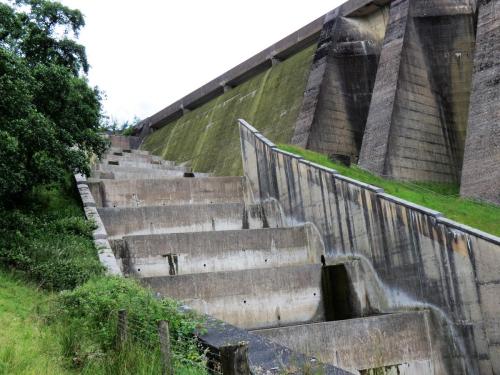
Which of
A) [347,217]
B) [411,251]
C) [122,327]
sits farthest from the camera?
[347,217]

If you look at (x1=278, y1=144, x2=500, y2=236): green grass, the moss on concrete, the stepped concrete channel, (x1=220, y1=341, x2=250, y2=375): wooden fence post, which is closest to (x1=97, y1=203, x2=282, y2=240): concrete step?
the stepped concrete channel

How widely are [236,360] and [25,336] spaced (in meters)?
2.44

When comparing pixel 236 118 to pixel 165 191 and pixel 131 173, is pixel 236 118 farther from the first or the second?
pixel 165 191

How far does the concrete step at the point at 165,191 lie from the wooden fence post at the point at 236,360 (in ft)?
32.5

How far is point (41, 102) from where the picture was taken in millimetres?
10070

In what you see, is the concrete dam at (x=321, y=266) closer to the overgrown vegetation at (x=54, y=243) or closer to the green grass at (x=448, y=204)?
the overgrown vegetation at (x=54, y=243)

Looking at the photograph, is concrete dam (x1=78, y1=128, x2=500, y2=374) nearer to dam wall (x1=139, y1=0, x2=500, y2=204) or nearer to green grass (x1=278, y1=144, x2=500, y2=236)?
green grass (x1=278, y1=144, x2=500, y2=236)

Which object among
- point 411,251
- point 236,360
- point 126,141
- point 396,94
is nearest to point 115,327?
point 236,360

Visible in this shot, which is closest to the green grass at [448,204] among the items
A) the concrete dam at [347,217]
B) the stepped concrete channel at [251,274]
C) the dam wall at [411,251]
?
the concrete dam at [347,217]

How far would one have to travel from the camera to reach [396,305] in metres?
8.88

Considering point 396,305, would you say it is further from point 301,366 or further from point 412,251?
point 301,366

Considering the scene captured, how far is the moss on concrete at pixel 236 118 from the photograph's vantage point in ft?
66.1

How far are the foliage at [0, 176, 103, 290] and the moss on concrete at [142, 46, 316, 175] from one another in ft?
32.1

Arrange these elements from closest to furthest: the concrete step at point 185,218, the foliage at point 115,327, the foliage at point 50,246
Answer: the foliage at point 115,327, the foliage at point 50,246, the concrete step at point 185,218
